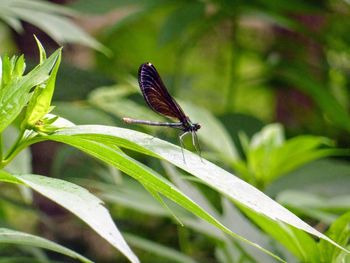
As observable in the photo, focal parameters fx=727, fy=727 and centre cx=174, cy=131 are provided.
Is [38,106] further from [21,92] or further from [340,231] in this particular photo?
[340,231]

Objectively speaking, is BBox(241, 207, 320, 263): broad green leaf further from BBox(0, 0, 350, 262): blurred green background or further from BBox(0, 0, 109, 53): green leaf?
BBox(0, 0, 109, 53): green leaf

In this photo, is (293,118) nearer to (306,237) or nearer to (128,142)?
(306,237)

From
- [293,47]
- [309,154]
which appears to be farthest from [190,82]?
[309,154]

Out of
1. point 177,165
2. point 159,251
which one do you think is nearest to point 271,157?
point 159,251

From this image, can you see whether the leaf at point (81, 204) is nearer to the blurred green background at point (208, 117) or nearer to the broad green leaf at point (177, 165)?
the broad green leaf at point (177, 165)

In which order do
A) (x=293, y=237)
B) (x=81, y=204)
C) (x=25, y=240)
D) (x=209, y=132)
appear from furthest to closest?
(x=209, y=132), (x=293, y=237), (x=25, y=240), (x=81, y=204)
